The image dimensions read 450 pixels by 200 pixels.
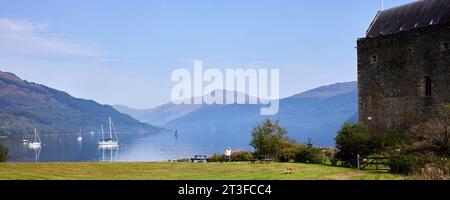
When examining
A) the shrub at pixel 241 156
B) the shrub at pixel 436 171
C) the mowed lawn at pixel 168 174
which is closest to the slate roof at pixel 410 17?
the shrub at pixel 241 156

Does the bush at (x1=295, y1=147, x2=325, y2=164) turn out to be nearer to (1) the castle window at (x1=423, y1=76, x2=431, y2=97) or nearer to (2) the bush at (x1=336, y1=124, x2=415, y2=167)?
(2) the bush at (x1=336, y1=124, x2=415, y2=167)

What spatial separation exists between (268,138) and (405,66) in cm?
1265

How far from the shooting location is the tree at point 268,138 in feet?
139

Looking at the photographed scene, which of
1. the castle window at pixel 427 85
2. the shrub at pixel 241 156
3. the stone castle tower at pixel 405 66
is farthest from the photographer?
the shrub at pixel 241 156

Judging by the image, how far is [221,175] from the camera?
26938mm

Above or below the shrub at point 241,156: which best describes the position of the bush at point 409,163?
above

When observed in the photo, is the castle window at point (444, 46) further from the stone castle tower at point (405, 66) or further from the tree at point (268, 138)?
the tree at point (268, 138)

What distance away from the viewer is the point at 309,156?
38.6 metres

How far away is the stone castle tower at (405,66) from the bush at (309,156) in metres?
8.61

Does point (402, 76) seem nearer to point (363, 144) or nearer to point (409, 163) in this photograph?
point (363, 144)

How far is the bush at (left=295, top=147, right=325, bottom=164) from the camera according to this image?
38312 millimetres

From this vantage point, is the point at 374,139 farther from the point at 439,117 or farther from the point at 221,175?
the point at 221,175
